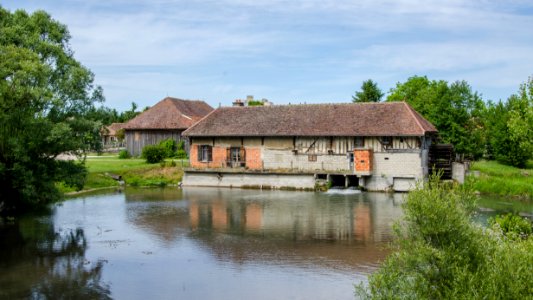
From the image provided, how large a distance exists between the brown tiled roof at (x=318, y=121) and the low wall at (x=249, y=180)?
2.70m

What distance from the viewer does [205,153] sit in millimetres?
38938

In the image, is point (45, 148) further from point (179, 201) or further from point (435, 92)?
point (435, 92)

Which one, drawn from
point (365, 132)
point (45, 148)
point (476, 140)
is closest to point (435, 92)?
point (476, 140)

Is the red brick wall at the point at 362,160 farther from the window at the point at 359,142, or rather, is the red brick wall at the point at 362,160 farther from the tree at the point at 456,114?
the tree at the point at 456,114

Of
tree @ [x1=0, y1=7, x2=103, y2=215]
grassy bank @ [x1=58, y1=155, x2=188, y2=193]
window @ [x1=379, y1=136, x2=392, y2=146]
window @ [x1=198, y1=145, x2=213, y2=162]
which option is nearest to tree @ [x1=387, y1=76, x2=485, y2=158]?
window @ [x1=379, y1=136, x2=392, y2=146]

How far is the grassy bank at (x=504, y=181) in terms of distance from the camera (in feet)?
105

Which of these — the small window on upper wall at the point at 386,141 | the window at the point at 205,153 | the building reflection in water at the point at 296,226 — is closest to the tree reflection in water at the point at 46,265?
the building reflection in water at the point at 296,226

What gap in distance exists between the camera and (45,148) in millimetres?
23547

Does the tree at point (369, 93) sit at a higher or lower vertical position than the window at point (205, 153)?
higher

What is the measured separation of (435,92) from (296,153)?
13.5m

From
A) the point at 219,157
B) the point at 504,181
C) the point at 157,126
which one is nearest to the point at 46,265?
the point at 219,157

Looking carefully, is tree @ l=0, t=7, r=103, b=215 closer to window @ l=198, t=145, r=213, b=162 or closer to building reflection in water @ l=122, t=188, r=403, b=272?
building reflection in water @ l=122, t=188, r=403, b=272

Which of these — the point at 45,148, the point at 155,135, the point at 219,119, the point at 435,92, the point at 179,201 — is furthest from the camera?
the point at 155,135

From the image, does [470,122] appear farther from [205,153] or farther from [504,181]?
[205,153]
